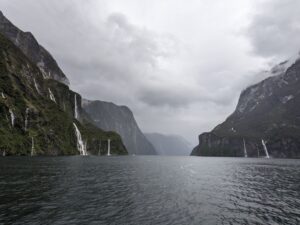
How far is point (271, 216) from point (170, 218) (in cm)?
1289

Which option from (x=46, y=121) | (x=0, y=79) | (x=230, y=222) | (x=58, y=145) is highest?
(x=0, y=79)

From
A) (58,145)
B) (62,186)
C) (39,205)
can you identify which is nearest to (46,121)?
(58,145)

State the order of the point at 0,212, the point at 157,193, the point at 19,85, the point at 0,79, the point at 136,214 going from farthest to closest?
1. the point at 19,85
2. the point at 0,79
3. the point at 157,193
4. the point at 136,214
5. the point at 0,212

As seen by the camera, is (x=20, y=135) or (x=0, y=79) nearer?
(x=20, y=135)

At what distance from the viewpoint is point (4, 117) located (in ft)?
504

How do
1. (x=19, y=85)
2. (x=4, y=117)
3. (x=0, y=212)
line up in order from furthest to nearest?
(x=19, y=85), (x=4, y=117), (x=0, y=212)

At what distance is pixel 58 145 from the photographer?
199375 millimetres

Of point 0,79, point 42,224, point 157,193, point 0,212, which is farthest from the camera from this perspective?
point 0,79

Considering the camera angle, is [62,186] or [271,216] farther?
[62,186]

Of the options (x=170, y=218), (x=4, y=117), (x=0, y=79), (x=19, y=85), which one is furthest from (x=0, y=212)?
(x=19, y=85)

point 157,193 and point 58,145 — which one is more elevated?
point 58,145

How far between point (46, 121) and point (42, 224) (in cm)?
18782

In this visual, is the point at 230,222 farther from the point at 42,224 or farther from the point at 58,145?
the point at 58,145

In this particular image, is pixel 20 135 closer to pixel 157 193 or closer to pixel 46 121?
pixel 46 121
